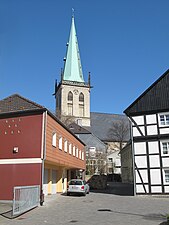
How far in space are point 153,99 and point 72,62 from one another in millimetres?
58102

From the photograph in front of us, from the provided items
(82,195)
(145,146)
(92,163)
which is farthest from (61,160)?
(92,163)

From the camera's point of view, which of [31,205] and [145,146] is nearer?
[31,205]

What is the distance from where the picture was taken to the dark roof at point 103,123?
79250 mm

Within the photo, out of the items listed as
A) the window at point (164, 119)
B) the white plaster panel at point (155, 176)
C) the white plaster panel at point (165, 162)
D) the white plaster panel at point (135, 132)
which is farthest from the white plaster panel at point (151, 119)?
the white plaster panel at point (155, 176)

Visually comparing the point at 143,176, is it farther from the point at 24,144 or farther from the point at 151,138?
the point at 24,144

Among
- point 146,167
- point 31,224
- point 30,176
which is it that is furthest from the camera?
point 146,167

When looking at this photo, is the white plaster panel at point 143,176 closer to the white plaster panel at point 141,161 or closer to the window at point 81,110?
the white plaster panel at point 141,161

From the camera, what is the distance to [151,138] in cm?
2542

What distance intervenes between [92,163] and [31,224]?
149ft

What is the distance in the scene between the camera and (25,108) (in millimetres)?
20375

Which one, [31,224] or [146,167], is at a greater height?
[146,167]

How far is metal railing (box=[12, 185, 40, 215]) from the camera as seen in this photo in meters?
13.2

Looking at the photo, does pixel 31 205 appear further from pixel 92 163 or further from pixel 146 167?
pixel 92 163

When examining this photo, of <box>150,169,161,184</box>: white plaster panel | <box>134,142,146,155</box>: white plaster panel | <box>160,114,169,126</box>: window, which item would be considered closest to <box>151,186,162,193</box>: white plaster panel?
<box>150,169,161,184</box>: white plaster panel
